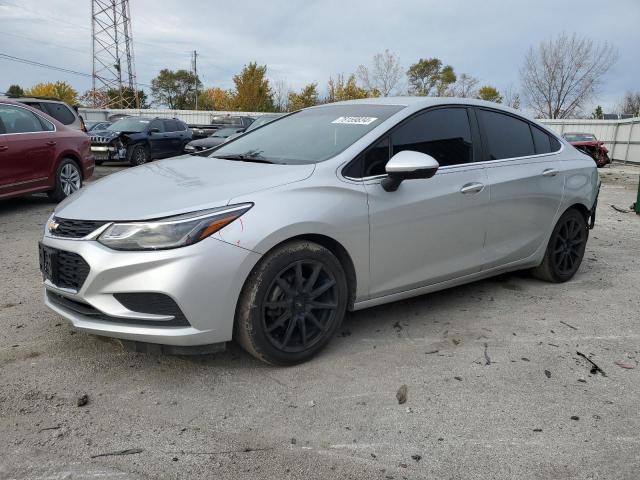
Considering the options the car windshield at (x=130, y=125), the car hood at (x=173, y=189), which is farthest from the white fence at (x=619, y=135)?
the car hood at (x=173, y=189)

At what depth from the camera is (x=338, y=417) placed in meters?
2.75

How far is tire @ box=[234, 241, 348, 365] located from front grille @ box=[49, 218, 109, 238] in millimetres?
856

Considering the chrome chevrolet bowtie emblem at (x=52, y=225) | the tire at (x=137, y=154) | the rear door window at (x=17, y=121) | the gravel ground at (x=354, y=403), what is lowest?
the gravel ground at (x=354, y=403)

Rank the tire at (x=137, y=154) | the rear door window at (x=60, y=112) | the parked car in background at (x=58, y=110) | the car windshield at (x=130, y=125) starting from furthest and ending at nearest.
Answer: the car windshield at (x=130, y=125) < the tire at (x=137, y=154) < the rear door window at (x=60, y=112) < the parked car in background at (x=58, y=110)

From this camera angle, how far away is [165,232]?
280 centimetres

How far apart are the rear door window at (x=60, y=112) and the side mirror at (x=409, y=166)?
30.2 ft

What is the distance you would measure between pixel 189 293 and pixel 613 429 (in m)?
2.16

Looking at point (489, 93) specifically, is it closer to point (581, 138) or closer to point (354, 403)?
point (581, 138)

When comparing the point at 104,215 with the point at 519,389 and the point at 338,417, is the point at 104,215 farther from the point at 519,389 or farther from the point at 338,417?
the point at 519,389

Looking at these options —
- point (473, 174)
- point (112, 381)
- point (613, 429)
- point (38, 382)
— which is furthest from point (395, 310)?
point (38, 382)

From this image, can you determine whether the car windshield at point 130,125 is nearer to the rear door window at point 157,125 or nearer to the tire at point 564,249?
the rear door window at point 157,125

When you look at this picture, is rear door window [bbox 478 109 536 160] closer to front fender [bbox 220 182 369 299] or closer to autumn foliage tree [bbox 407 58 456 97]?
front fender [bbox 220 182 369 299]

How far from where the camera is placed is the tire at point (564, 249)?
192 inches

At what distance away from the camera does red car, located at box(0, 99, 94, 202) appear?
7.61m
